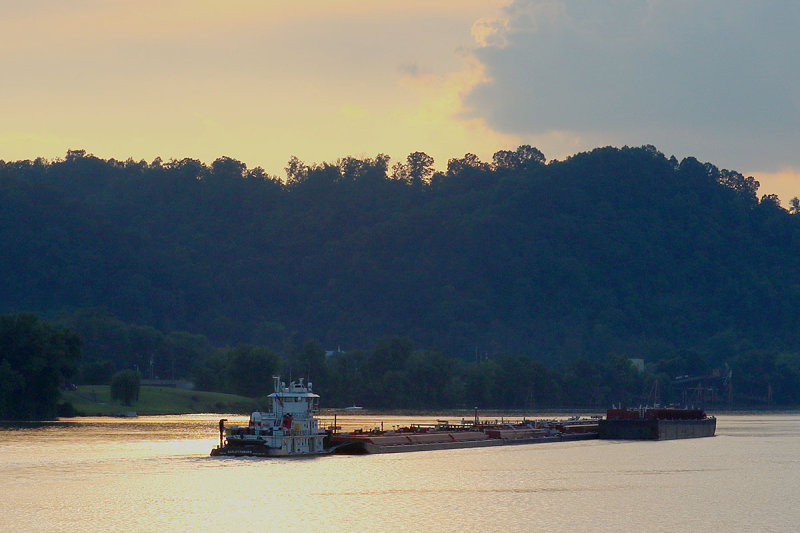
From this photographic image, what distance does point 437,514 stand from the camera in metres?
91.1

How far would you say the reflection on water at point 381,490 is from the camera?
8725 centimetres

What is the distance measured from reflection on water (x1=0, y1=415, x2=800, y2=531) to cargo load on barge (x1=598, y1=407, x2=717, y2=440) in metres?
31.1

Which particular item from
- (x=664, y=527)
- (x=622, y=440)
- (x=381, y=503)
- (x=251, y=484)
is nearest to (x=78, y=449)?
(x=251, y=484)

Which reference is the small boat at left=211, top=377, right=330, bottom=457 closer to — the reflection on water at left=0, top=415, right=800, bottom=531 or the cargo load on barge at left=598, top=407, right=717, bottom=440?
the reflection on water at left=0, top=415, right=800, bottom=531

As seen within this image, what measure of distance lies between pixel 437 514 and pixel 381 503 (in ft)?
20.0

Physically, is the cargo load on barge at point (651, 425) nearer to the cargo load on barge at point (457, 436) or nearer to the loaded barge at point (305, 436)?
the cargo load on barge at point (457, 436)

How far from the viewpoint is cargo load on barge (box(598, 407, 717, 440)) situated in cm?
18175

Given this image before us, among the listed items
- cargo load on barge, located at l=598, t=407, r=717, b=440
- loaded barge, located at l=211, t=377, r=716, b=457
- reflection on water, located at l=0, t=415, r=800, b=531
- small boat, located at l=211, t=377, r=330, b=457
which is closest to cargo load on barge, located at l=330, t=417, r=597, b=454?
loaded barge, located at l=211, t=377, r=716, b=457

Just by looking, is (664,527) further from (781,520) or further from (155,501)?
(155,501)

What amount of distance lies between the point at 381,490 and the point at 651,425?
88343mm

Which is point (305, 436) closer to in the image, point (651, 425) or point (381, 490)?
point (381, 490)

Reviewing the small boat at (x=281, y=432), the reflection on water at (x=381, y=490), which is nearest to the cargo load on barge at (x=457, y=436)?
the reflection on water at (x=381, y=490)

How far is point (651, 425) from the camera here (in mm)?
181375

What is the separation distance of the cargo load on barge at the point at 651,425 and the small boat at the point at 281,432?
66452 mm
